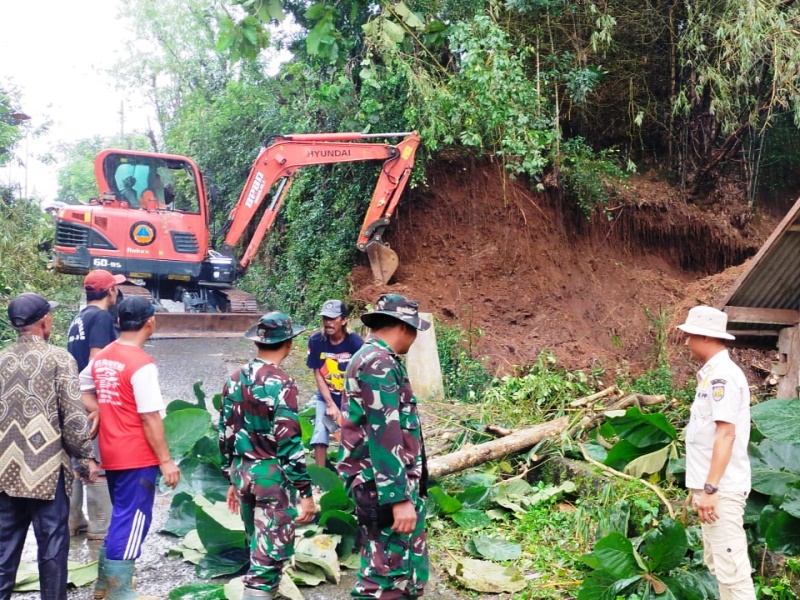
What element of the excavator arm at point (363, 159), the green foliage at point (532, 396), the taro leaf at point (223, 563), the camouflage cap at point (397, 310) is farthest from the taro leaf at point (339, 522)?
the excavator arm at point (363, 159)

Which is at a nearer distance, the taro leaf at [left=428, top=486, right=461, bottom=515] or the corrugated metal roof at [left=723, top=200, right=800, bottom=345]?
the taro leaf at [left=428, top=486, right=461, bottom=515]

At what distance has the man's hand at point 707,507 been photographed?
3.57 meters

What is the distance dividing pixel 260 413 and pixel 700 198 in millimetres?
12226

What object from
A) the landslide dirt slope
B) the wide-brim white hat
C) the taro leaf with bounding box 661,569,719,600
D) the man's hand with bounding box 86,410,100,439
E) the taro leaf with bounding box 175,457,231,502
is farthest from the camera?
the landslide dirt slope

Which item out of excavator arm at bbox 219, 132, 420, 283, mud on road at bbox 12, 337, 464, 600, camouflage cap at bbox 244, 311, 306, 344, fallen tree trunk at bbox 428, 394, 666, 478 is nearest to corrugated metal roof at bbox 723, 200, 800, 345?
fallen tree trunk at bbox 428, 394, 666, 478

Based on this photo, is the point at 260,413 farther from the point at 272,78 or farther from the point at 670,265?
the point at 272,78

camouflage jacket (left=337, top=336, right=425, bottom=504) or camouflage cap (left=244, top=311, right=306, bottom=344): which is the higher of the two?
camouflage cap (left=244, top=311, right=306, bottom=344)

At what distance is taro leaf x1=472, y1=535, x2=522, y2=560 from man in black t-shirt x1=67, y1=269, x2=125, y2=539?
2.58 m

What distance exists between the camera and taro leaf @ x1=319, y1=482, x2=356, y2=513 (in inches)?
199

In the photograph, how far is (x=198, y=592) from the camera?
4.34 metres

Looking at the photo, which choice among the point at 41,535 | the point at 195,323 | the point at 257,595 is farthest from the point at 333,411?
the point at 195,323

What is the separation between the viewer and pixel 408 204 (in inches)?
534

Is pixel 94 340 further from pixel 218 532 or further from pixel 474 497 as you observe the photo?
pixel 474 497

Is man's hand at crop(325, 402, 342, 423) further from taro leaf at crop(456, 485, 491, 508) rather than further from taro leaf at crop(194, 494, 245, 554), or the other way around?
taro leaf at crop(194, 494, 245, 554)
